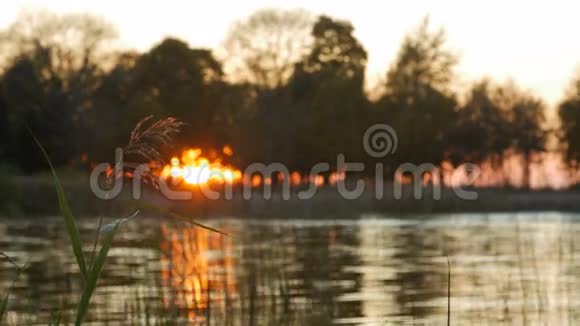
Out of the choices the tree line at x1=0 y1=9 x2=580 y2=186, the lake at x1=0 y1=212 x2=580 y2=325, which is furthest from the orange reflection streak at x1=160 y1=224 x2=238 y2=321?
the tree line at x1=0 y1=9 x2=580 y2=186

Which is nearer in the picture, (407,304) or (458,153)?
(407,304)

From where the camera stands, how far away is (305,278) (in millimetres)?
13984

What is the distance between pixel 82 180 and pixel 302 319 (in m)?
27.2

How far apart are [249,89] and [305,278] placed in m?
44.3

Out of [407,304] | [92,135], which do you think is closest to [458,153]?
[92,135]

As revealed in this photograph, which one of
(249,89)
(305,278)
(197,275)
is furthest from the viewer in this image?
(249,89)

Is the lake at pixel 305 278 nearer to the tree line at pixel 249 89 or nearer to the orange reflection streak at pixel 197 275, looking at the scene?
the orange reflection streak at pixel 197 275

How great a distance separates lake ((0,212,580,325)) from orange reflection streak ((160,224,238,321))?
27mm

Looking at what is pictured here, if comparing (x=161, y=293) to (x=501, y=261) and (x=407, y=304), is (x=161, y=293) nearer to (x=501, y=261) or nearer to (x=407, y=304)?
(x=407, y=304)

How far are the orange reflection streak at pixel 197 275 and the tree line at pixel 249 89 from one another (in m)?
29.2

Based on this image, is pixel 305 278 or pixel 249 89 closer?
pixel 305 278

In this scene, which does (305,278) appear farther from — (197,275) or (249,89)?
(249,89)

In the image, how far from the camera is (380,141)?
6044 centimetres

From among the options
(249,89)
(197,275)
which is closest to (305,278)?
(197,275)
